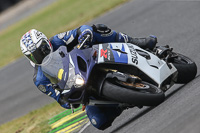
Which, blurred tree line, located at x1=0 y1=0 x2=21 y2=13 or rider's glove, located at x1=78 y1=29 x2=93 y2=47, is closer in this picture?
rider's glove, located at x1=78 y1=29 x2=93 y2=47

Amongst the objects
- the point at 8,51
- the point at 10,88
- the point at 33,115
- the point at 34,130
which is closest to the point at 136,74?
the point at 34,130

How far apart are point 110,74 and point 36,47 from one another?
3.69 feet

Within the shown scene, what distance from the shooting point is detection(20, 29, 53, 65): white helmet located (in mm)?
5539

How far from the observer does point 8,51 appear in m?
16.7

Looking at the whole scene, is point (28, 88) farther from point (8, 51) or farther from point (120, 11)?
point (8, 51)

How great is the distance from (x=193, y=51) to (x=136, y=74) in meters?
2.76

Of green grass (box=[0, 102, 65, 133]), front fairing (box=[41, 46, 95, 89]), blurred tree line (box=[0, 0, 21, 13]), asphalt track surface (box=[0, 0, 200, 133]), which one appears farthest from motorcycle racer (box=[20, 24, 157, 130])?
blurred tree line (box=[0, 0, 21, 13])

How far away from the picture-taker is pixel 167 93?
6.54 meters

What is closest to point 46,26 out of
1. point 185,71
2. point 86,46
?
point 86,46

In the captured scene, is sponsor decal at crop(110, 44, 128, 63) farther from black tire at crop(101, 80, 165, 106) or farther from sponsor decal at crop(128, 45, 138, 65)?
black tire at crop(101, 80, 165, 106)

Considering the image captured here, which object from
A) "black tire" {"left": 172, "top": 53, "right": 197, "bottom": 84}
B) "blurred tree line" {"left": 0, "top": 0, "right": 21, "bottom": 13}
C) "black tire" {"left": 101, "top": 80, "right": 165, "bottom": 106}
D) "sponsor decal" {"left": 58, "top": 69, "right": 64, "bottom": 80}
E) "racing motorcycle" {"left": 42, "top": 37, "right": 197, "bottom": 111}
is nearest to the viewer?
"black tire" {"left": 101, "top": 80, "right": 165, "bottom": 106}

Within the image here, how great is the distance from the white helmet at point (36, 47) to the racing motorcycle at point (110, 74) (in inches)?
5.0

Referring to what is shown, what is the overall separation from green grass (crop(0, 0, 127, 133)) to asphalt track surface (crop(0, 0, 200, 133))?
704 millimetres

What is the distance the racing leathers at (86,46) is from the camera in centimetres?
590
